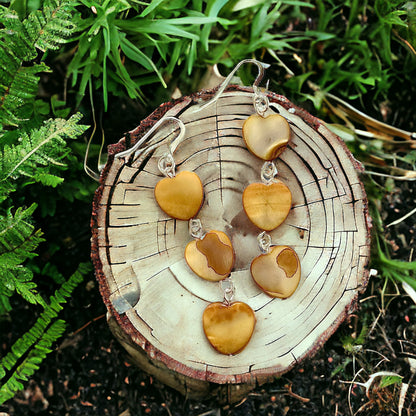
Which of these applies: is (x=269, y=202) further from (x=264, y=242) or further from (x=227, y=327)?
(x=227, y=327)

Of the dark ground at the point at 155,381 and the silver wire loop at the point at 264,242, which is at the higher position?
the silver wire loop at the point at 264,242

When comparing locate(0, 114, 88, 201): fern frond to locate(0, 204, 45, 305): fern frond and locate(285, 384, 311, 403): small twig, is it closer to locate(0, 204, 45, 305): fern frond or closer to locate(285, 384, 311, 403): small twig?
locate(0, 204, 45, 305): fern frond

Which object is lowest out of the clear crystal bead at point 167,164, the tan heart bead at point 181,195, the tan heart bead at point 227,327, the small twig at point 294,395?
the small twig at point 294,395

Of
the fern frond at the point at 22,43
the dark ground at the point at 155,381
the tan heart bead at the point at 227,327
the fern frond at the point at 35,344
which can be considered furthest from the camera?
the dark ground at the point at 155,381

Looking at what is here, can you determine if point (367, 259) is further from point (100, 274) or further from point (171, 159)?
point (100, 274)

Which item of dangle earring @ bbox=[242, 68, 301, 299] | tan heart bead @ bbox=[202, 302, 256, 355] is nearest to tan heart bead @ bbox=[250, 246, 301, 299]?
dangle earring @ bbox=[242, 68, 301, 299]

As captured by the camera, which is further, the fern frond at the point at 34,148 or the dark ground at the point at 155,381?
the dark ground at the point at 155,381

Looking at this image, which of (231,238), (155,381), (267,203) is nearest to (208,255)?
(231,238)

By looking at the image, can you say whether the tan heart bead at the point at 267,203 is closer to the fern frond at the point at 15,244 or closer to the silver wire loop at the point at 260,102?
the silver wire loop at the point at 260,102

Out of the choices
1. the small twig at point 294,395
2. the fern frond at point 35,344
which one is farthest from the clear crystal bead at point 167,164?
the small twig at point 294,395

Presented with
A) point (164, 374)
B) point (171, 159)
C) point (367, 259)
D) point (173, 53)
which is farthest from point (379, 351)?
point (173, 53)
